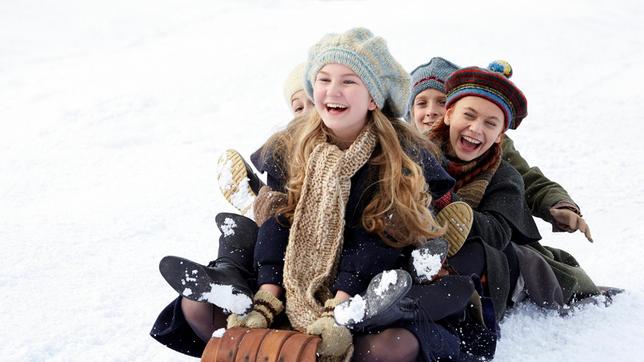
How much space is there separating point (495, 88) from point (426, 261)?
855mm

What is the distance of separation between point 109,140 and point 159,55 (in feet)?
9.82

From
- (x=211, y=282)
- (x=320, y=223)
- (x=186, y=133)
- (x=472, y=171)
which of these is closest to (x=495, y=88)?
(x=472, y=171)

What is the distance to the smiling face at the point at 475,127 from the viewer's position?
99.3 inches

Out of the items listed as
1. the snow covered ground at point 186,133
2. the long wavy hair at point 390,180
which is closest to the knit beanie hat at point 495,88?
the long wavy hair at point 390,180

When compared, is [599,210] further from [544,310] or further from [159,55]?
[159,55]

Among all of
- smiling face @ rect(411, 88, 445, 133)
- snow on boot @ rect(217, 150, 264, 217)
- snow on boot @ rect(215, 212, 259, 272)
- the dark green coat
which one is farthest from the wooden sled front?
smiling face @ rect(411, 88, 445, 133)

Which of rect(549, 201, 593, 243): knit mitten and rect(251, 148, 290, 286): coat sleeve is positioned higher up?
rect(251, 148, 290, 286): coat sleeve

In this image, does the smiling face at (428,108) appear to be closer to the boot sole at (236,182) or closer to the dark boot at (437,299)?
the boot sole at (236,182)

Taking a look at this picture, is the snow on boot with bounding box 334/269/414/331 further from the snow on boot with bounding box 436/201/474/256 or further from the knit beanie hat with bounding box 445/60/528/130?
the knit beanie hat with bounding box 445/60/528/130

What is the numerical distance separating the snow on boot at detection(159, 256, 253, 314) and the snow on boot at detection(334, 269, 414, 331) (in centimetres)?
26

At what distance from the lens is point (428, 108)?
3.03 metres

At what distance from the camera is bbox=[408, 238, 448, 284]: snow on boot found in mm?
1991

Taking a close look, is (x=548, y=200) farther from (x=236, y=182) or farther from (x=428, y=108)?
(x=236, y=182)

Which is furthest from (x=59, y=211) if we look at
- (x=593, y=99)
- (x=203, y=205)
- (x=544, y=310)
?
(x=593, y=99)
